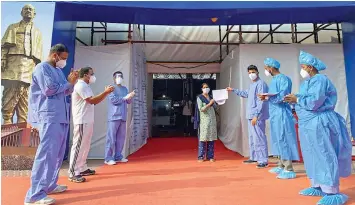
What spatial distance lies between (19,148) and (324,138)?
3.49 meters

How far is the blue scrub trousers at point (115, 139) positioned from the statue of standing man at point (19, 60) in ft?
3.93

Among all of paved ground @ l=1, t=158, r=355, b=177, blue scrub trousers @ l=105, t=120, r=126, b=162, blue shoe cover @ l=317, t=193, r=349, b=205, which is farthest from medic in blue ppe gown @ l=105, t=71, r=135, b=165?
blue shoe cover @ l=317, t=193, r=349, b=205

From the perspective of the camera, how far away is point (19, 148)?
319cm

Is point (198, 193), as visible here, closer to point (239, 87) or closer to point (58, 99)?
point (58, 99)

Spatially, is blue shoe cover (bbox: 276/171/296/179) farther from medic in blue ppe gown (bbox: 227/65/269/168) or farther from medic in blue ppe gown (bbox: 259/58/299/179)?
medic in blue ppe gown (bbox: 227/65/269/168)

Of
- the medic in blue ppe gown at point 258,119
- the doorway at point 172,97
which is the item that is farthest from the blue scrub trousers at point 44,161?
the doorway at point 172,97

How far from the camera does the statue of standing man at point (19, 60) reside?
311 centimetres

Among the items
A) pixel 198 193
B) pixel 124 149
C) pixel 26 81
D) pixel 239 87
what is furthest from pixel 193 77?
pixel 198 193

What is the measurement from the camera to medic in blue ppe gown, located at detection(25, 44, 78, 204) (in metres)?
2.00

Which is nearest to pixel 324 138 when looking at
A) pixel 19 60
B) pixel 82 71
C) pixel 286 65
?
pixel 82 71

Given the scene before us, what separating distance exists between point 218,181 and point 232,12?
2.43 metres

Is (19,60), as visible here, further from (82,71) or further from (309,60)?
(309,60)

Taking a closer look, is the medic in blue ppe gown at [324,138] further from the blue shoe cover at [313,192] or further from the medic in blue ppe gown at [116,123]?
the medic in blue ppe gown at [116,123]

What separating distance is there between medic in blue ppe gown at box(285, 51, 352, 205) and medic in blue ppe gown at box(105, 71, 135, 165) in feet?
8.37
